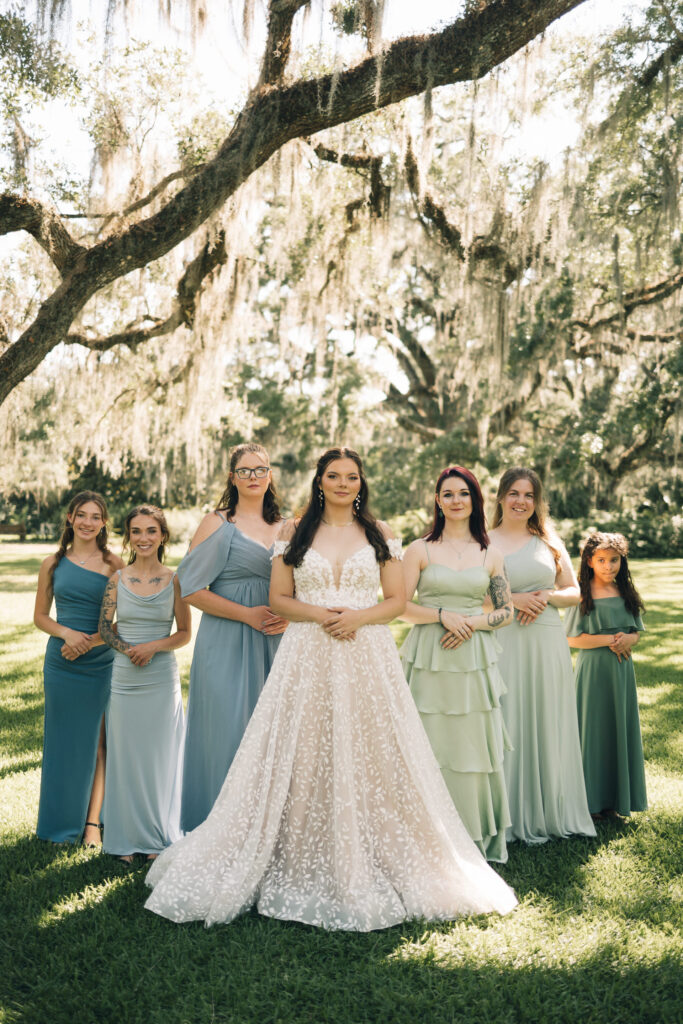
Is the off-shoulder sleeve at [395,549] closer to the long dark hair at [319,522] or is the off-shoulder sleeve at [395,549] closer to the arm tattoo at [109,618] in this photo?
the long dark hair at [319,522]

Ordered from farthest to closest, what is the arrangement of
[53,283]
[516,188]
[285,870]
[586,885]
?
[516,188], [53,283], [586,885], [285,870]

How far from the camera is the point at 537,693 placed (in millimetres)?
4410

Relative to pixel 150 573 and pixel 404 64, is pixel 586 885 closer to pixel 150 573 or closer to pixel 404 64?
pixel 150 573

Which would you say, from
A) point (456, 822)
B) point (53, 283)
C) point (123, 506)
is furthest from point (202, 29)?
point (123, 506)

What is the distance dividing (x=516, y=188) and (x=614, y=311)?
2.96 metres

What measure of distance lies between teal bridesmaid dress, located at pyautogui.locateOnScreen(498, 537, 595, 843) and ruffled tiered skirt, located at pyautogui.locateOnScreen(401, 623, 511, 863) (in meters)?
0.32

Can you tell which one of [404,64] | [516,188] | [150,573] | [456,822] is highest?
[516,188]

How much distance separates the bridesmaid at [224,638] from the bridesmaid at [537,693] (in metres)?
1.32

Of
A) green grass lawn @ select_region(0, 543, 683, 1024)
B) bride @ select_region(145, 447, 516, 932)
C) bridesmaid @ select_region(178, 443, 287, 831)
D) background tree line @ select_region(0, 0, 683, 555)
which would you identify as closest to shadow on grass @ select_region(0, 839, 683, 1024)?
green grass lawn @ select_region(0, 543, 683, 1024)

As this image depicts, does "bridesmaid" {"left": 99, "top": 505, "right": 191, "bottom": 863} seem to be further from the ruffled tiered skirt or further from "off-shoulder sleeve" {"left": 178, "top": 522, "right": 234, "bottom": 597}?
the ruffled tiered skirt

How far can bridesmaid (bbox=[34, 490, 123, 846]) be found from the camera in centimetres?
438

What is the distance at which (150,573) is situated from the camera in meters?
4.39

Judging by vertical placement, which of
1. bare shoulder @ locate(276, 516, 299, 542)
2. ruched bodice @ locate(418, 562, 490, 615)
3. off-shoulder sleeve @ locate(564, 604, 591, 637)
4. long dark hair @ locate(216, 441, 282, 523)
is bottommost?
off-shoulder sleeve @ locate(564, 604, 591, 637)

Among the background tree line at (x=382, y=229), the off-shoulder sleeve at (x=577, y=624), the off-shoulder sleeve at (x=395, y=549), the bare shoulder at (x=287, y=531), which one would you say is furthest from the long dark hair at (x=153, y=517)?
the background tree line at (x=382, y=229)
